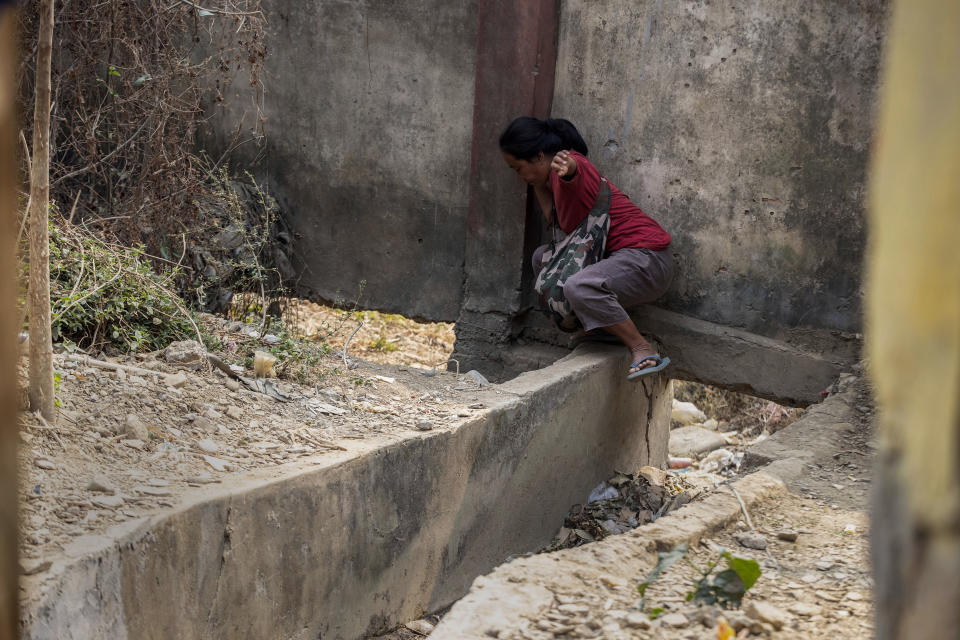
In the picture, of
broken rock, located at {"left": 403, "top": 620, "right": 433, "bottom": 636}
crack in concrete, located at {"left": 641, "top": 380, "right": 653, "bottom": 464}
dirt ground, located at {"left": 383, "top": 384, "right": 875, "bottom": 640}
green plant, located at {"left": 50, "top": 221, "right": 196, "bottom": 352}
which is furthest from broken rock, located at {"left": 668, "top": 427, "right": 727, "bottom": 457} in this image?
green plant, located at {"left": 50, "top": 221, "right": 196, "bottom": 352}

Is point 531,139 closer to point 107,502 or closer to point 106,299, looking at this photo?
point 106,299

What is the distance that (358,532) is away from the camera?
3385 millimetres

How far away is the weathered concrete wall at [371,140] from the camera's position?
5422 millimetres

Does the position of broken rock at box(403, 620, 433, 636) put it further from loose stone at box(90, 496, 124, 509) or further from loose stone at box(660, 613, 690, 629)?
loose stone at box(660, 613, 690, 629)

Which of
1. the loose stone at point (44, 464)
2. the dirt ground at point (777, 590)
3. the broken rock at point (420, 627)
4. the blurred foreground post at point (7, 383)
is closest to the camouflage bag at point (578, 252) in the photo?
the dirt ground at point (777, 590)

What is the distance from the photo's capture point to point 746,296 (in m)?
4.87

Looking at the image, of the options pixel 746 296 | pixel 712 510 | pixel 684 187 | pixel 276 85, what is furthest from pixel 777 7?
pixel 276 85

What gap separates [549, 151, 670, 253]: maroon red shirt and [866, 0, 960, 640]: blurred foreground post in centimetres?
366

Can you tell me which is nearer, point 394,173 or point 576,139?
point 576,139

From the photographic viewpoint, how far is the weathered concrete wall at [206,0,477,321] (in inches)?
213

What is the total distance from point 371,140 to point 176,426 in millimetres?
2848

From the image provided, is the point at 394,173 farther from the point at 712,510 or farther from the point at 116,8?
the point at 712,510

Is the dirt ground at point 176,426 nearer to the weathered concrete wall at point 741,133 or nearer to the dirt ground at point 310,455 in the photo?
the dirt ground at point 310,455

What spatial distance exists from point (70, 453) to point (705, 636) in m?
2.04
